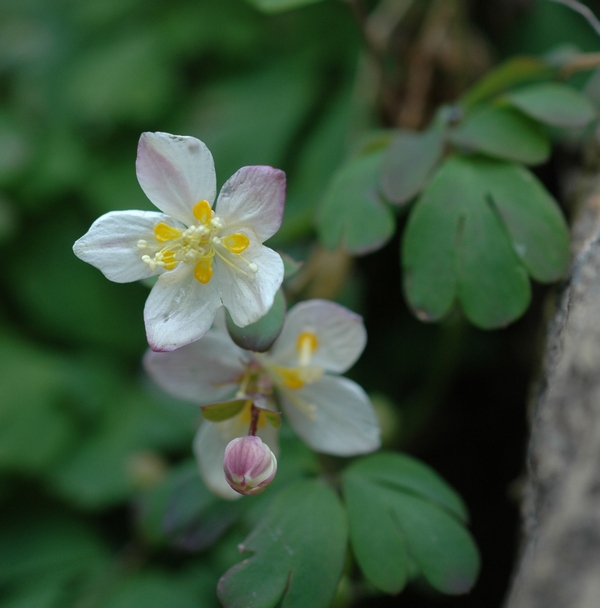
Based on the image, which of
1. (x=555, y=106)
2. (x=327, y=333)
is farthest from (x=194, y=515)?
(x=555, y=106)

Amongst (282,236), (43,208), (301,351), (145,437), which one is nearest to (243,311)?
(301,351)

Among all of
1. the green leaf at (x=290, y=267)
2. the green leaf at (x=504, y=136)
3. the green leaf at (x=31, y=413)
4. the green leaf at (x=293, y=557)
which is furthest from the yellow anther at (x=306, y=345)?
the green leaf at (x=31, y=413)

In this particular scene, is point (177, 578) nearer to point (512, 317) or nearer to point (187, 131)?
point (512, 317)

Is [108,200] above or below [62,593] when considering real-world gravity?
above

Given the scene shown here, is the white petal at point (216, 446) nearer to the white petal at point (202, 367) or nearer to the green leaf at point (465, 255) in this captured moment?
the white petal at point (202, 367)

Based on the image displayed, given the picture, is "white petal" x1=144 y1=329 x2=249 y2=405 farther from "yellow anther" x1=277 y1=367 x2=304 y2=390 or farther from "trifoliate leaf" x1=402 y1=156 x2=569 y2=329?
"trifoliate leaf" x1=402 y1=156 x2=569 y2=329
